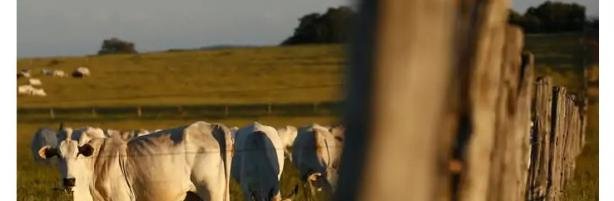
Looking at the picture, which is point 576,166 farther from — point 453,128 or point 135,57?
point 453,128

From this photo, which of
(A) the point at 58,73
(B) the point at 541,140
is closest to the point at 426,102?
(B) the point at 541,140

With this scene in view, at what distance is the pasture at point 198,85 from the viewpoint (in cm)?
1115

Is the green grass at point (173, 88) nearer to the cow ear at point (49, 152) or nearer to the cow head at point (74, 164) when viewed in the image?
the cow ear at point (49, 152)

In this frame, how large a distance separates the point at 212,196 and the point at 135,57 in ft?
12.5

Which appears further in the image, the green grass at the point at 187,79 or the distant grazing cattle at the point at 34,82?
the distant grazing cattle at the point at 34,82

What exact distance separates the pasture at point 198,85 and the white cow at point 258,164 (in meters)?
0.59

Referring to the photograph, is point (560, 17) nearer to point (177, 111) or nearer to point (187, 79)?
point (187, 79)

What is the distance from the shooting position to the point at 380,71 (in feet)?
4.56

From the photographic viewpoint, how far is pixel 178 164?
9.81m

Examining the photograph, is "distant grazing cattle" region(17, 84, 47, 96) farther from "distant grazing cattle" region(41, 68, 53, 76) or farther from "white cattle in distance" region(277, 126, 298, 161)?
"white cattle in distance" region(277, 126, 298, 161)

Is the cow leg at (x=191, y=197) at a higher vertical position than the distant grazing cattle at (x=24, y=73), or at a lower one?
lower

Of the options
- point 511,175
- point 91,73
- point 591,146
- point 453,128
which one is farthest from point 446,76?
point 91,73

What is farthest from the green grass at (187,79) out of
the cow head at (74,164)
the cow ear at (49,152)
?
the cow head at (74,164)

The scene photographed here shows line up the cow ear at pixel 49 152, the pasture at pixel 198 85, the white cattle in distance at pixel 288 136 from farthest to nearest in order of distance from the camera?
1. the white cattle in distance at pixel 288 136
2. the pasture at pixel 198 85
3. the cow ear at pixel 49 152
